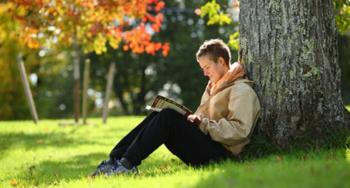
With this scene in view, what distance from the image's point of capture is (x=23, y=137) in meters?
10.2

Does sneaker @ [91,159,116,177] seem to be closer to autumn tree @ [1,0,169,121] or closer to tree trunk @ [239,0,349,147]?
tree trunk @ [239,0,349,147]

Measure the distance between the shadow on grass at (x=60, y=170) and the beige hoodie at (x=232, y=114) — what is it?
4.62 feet

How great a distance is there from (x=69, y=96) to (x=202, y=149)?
103ft

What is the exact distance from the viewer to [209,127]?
5.07m

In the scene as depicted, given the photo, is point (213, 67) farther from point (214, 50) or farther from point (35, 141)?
point (35, 141)

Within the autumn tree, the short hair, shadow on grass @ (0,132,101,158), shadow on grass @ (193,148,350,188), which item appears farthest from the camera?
the autumn tree

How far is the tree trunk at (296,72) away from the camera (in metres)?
5.44

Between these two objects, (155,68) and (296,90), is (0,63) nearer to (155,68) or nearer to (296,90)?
(155,68)

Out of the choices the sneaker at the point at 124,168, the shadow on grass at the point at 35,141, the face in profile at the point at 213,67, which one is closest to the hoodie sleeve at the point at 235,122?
the face in profile at the point at 213,67

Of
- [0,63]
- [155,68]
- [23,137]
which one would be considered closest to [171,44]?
[155,68]

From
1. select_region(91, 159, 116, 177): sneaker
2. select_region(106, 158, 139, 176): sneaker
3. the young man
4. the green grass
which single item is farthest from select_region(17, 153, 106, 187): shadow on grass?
the young man

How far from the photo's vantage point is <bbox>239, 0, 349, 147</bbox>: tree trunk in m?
5.44

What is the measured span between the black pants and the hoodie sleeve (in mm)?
96

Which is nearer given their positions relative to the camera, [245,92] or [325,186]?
[325,186]
